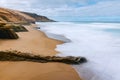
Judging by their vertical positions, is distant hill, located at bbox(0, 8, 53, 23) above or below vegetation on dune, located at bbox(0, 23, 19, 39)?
below

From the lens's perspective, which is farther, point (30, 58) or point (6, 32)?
point (6, 32)

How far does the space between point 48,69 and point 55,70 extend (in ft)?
0.74

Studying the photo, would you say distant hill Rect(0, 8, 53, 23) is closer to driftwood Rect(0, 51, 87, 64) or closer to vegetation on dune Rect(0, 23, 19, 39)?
vegetation on dune Rect(0, 23, 19, 39)

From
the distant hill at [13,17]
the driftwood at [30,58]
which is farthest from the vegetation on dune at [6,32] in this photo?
the distant hill at [13,17]

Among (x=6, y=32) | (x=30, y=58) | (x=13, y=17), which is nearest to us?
(x=30, y=58)

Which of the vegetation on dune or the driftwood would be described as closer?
the driftwood

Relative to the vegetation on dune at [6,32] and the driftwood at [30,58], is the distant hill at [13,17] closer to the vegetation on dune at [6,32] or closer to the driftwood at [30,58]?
the vegetation on dune at [6,32]

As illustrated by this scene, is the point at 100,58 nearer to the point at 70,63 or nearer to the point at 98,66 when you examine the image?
the point at 98,66

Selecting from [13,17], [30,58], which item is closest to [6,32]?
[30,58]

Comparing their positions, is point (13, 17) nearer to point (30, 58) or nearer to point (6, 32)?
point (6, 32)

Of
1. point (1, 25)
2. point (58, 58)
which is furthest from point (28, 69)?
point (1, 25)

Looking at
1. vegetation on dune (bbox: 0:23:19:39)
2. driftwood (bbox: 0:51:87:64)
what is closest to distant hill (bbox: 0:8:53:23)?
vegetation on dune (bbox: 0:23:19:39)

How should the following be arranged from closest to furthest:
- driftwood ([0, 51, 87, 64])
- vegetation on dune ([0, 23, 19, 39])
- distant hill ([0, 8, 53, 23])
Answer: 1. driftwood ([0, 51, 87, 64])
2. vegetation on dune ([0, 23, 19, 39])
3. distant hill ([0, 8, 53, 23])

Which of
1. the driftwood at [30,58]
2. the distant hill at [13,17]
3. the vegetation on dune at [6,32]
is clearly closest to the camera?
the driftwood at [30,58]
